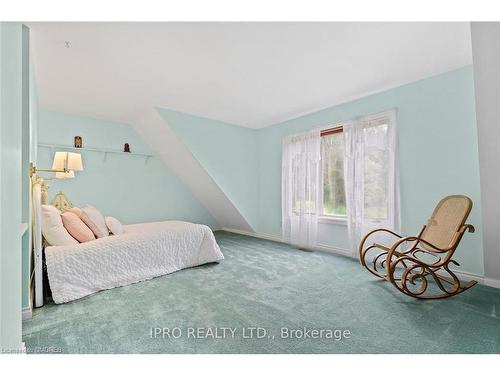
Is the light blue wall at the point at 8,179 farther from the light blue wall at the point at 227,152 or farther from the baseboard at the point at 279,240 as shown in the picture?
the baseboard at the point at 279,240

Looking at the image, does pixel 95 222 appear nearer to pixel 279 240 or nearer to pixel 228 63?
pixel 228 63

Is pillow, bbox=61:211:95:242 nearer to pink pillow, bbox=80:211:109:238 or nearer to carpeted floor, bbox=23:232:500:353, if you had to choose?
pink pillow, bbox=80:211:109:238

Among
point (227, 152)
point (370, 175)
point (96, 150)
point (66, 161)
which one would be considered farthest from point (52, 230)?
point (370, 175)

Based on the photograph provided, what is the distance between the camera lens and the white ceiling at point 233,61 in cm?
202

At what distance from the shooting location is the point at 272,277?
2.77 meters

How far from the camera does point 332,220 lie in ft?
12.9

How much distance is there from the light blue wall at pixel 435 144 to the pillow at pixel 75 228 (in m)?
3.72

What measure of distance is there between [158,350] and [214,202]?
150 inches

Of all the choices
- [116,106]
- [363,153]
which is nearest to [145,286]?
[116,106]

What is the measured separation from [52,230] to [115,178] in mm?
2406

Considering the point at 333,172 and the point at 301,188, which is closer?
the point at 333,172

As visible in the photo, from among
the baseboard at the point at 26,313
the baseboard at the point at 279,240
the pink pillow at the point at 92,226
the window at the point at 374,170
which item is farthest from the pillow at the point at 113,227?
the window at the point at 374,170

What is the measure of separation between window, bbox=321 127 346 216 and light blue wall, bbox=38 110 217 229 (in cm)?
305

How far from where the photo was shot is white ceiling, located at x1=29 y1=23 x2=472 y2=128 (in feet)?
6.61
